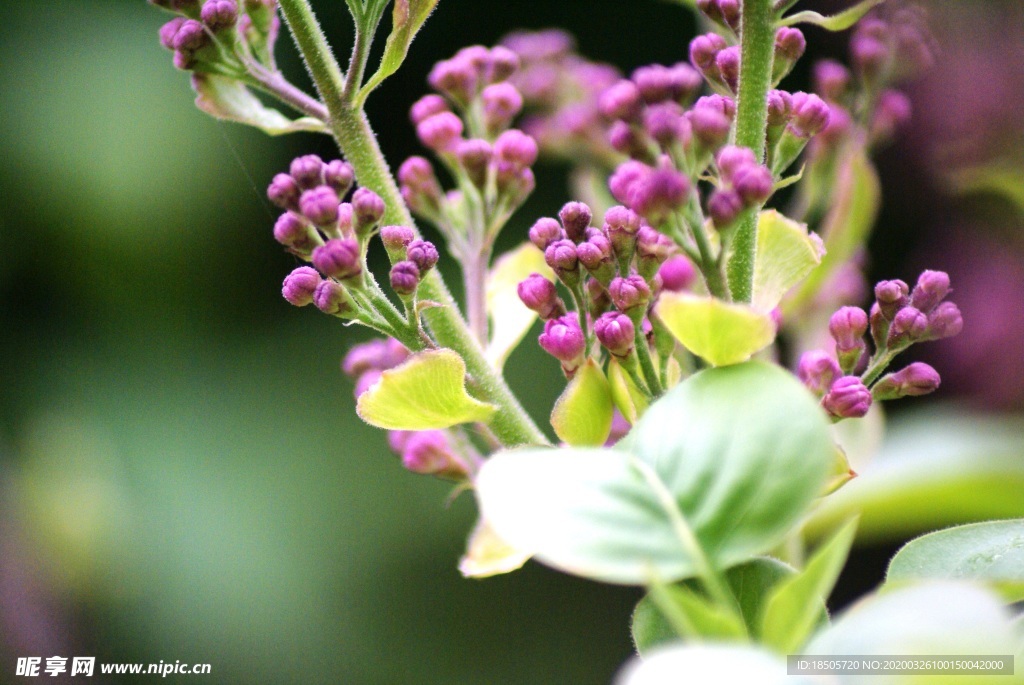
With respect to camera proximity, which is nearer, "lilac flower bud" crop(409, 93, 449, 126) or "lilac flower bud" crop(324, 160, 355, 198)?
"lilac flower bud" crop(324, 160, 355, 198)

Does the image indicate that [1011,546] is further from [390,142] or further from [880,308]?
[390,142]

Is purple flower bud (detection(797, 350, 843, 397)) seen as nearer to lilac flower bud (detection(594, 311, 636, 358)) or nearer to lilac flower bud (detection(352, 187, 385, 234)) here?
lilac flower bud (detection(594, 311, 636, 358))

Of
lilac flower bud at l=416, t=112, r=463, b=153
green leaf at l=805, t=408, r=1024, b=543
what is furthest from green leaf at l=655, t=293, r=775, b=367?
green leaf at l=805, t=408, r=1024, b=543

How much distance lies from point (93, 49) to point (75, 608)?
864mm

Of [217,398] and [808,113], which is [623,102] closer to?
[808,113]

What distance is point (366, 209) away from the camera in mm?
458

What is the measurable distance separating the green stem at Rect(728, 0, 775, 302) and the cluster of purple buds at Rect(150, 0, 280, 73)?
225mm

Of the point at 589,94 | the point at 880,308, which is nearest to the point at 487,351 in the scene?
the point at 880,308

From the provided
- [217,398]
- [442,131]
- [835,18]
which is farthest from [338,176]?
[217,398]

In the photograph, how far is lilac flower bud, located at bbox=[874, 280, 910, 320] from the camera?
48 centimetres

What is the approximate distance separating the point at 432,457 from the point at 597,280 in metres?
0.15

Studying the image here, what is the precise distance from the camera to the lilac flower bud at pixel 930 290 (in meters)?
0.48

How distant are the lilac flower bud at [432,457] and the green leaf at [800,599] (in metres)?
0.26

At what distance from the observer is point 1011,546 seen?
1.39ft
